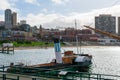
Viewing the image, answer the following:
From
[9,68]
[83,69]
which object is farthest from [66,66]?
[9,68]

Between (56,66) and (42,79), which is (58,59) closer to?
(56,66)

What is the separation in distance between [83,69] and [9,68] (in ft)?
82.2

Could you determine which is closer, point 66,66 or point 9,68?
point 9,68

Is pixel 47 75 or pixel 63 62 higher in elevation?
pixel 47 75

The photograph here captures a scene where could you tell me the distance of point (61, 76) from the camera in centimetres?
2164

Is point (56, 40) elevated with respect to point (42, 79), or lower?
elevated

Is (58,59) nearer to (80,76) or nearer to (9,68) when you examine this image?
(9,68)

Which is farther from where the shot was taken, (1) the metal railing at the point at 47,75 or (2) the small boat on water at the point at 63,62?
(2) the small boat on water at the point at 63,62

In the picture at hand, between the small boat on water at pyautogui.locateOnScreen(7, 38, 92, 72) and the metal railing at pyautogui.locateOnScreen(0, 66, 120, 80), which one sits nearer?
the metal railing at pyautogui.locateOnScreen(0, 66, 120, 80)

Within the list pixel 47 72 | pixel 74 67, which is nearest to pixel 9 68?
pixel 47 72

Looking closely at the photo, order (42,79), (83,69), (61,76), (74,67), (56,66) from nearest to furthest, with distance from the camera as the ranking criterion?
(42,79)
(61,76)
(56,66)
(74,67)
(83,69)

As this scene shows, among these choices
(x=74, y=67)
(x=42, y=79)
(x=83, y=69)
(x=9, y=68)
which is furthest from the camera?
(x=83, y=69)

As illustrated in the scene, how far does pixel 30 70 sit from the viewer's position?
26.6m

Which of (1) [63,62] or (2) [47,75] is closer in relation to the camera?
(2) [47,75]
